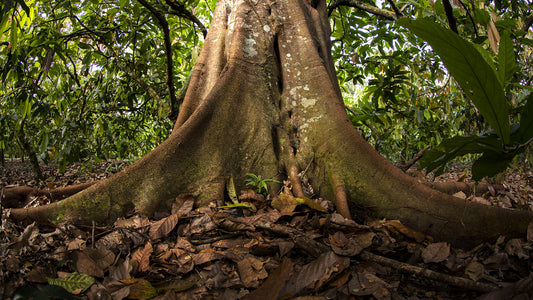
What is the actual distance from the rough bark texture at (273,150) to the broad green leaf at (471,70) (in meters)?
0.74

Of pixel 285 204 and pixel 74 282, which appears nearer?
pixel 74 282

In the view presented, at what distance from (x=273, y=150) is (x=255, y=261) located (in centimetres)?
103

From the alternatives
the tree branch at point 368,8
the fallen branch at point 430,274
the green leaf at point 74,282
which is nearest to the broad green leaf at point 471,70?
the fallen branch at point 430,274

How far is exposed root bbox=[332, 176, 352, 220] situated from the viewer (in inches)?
66.2

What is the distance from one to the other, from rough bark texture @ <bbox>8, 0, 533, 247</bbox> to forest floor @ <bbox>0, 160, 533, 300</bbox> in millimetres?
117

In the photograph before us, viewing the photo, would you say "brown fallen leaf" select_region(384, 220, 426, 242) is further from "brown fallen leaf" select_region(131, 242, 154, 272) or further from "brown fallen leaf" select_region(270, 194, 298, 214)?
"brown fallen leaf" select_region(131, 242, 154, 272)

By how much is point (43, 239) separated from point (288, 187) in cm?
138

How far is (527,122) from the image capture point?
99 cm

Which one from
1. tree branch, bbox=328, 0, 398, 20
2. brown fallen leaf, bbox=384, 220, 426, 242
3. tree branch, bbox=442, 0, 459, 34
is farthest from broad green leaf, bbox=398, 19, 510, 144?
tree branch, bbox=328, 0, 398, 20

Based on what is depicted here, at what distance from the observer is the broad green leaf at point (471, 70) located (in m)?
0.93

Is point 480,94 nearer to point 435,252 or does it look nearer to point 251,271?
point 435,252

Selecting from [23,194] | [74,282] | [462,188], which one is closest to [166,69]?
[23,194]

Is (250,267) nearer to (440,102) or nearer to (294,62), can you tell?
(294,62)

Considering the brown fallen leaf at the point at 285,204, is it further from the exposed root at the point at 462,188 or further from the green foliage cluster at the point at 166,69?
the exposed root at the point at 462,188
